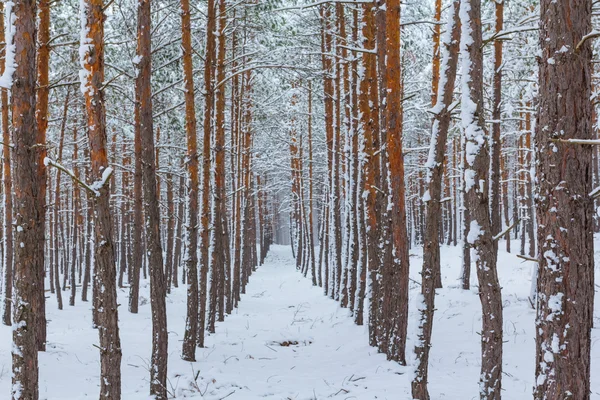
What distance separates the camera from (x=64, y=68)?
1280 centimetres

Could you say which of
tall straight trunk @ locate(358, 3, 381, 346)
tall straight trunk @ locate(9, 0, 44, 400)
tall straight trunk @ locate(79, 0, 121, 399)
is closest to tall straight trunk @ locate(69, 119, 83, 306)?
tall straight trunk @ locate(358, 3, 381, 346)

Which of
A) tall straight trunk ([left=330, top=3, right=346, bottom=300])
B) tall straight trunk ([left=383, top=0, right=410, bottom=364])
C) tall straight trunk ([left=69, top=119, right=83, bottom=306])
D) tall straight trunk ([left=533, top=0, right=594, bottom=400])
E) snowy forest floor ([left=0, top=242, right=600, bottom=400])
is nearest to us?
tall straight trunk ([left=533, top=0, right=594, bottom=400])

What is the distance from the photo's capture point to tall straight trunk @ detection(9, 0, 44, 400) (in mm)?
5074

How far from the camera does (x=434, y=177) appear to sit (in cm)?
625

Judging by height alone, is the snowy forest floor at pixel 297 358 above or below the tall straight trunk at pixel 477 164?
below

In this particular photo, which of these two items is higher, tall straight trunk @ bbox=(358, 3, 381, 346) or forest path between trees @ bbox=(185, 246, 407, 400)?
tall straight trunk @ bbox=(358, 3, 381, 346)

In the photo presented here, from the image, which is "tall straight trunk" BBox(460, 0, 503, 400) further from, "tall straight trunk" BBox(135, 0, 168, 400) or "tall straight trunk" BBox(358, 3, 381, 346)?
"tall straight trunk" BBox(358, 3, 381, 346)

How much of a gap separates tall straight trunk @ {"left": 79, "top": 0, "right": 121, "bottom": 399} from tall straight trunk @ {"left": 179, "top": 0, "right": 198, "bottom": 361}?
4.09 metres

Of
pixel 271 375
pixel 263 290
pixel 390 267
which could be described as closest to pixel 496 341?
pixel 390 267

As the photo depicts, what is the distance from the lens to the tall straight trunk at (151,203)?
23.4 ft

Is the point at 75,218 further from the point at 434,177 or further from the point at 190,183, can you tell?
the point at 434,177

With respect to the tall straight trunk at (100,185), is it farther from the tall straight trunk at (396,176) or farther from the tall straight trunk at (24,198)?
the tall straight trunk at (396,176)

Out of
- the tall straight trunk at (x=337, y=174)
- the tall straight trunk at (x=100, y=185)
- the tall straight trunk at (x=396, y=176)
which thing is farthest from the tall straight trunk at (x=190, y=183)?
the tall straight trunk at (x=337, y=174)

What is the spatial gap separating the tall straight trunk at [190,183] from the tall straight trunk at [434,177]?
4.71m
